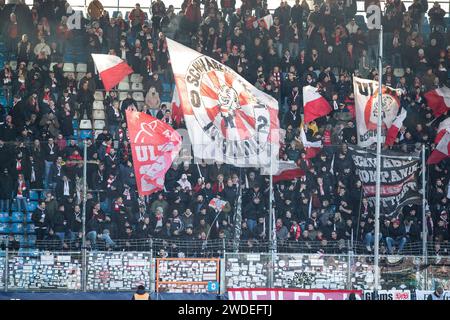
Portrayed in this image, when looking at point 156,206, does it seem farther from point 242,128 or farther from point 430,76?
point 430,76

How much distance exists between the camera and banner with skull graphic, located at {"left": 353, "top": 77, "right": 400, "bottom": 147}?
22266mm

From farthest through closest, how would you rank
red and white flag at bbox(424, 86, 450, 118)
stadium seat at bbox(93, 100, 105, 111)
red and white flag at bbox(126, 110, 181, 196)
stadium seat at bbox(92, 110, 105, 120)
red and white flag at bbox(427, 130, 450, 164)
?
stadium seat at bbox(93, 100, 105, 111)
stadium seat at bbox(92, 110, 105, 120)
red and white flag at bbox(424, 86, 450, 118)
red and white flag at bbox(427, 130, 450, 164)
red and white flag at bbox(126, 110, 181, 196)

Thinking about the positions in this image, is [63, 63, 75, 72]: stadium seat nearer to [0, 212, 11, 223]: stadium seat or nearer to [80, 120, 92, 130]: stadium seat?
[80, 120, 92, 130]: stadium seat

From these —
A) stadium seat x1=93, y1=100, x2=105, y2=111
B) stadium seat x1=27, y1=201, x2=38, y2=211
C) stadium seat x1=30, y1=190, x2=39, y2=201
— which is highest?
stadium seat x1=93, y1=100, x2=105, y2=111

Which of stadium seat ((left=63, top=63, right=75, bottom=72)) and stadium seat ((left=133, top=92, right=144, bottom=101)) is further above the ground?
stadium seat ((left=63, top=63, right=75, bottom=72))

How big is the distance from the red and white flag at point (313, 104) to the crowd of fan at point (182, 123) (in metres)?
0.41

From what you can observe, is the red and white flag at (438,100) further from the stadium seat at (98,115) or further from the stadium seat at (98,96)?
the stadium seat at (98,96)

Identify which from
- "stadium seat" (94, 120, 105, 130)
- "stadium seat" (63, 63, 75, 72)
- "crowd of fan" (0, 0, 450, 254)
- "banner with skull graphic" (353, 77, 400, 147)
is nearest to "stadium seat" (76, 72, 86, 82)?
A: "stadium seat" (63, 63, 75, 72)

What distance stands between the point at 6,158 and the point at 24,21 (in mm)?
5904

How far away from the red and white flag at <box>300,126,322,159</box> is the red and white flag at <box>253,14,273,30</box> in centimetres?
436

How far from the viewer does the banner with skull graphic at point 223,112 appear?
69.0ft
